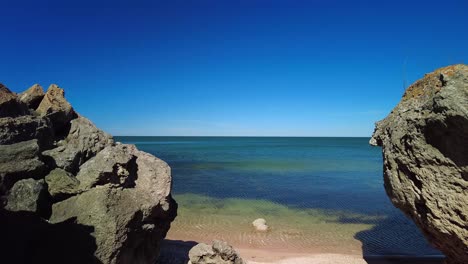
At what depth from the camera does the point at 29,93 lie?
9797 millimetres

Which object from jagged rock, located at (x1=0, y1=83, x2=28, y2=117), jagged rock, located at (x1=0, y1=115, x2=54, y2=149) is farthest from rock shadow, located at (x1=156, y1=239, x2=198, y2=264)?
jagged rock, located at (x1=0, y1=83, x2=28, y2=117)

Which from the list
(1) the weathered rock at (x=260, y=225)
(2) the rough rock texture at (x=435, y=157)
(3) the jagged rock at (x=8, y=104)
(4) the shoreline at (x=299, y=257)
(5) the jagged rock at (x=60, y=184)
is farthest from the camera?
(1) the weathered rock at (x=260, y=225)

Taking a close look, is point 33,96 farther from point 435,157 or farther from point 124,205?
point 435,157

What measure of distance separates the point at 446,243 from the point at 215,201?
1640 centimetres

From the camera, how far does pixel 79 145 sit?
28.4ft

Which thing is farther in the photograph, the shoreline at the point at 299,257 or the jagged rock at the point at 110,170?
the shoreline at the point at 299,257

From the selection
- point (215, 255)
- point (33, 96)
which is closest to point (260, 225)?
point (215, 255)

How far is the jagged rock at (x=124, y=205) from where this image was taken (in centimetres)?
673

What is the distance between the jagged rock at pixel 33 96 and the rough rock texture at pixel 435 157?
10.1 metres

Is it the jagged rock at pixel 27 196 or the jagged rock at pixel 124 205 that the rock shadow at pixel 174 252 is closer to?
the jagged rock at pixel 124 205

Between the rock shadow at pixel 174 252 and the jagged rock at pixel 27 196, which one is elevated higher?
the jagged rock at pixel 27 196

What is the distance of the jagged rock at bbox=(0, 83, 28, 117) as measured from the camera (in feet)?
23.9

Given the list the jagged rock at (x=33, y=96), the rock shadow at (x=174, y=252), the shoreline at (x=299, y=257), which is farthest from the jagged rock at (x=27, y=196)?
the shoreline at (x=299, y=257)

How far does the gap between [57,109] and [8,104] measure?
72.9 inches
